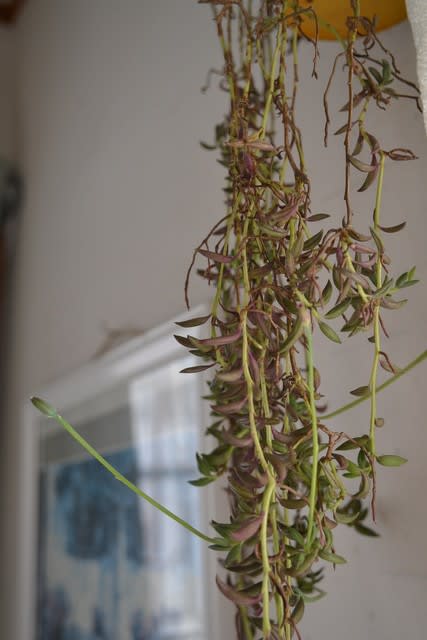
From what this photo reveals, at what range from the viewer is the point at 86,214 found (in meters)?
1.50

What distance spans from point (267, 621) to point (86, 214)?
1.20m

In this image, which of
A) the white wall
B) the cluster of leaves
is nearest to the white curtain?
the cluster of leaves

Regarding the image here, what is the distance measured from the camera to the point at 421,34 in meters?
0.56

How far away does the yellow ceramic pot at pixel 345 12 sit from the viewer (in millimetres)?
625

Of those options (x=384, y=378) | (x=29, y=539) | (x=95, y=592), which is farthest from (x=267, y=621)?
(x=29, y=539)

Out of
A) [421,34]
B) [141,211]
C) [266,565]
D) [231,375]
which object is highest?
[141,211]

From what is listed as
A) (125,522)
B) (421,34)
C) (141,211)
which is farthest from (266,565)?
(141,211)

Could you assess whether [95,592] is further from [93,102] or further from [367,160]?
[93,102]

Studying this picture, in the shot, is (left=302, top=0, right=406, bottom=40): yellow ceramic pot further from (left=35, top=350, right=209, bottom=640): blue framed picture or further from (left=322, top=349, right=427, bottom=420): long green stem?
(left=35, top=350, right=209, bottom=640): blue framed picture

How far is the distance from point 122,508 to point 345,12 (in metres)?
0.83

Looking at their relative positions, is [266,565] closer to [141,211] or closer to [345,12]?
[345,12]

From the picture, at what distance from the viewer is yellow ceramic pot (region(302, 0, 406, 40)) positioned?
62 centimetres

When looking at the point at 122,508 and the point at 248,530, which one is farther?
the point at 122,508

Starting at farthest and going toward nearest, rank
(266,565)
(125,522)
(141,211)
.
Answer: (141,211), (125,522), (266,565)
